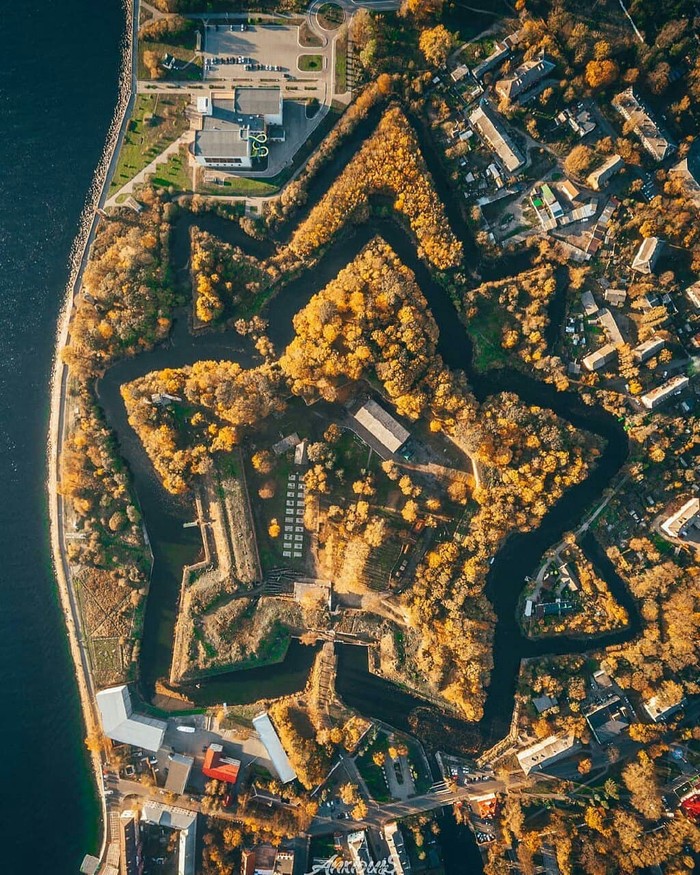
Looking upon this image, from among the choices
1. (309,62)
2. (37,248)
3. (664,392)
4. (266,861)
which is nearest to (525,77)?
(309,62)

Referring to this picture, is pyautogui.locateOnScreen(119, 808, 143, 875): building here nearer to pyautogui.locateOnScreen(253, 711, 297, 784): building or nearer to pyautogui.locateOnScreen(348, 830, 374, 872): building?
pyautogui.locateOnScreen(253, 711, 297, 784): building

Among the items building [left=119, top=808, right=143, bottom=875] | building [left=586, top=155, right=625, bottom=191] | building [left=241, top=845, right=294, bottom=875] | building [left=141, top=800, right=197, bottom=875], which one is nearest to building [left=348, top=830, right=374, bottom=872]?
building [left=241, top=845, right=294, bottom=875]

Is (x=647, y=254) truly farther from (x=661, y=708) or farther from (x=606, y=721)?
(x=606, y=721)

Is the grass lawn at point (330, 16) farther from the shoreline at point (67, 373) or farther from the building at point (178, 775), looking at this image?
the building at point (178, 775)

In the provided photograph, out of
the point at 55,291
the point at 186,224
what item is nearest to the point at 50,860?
the point at 55,291

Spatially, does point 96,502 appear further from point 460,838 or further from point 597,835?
point 597,835

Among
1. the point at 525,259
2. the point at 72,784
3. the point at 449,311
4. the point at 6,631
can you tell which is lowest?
the point at 72,784
